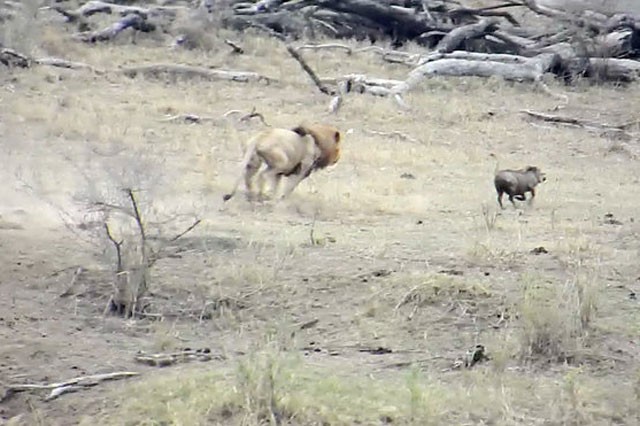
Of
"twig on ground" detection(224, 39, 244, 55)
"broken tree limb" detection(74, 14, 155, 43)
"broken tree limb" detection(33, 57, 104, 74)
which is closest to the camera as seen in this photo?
"broken tree limb" detection(33, 57, 104, 74)

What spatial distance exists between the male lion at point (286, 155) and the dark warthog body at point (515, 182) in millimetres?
1736

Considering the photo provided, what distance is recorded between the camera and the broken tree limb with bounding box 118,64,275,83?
65.2ft

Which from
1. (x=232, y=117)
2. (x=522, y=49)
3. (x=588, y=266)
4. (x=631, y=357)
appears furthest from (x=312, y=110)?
(x=631, y=357)

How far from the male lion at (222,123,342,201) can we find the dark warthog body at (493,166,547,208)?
1.74 metres

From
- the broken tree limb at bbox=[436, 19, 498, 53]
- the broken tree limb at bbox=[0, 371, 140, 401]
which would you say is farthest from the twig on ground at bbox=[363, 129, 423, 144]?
the broken tree limb at bbox=[0, 371, 140, 401]

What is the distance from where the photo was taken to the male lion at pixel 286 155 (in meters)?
12.0

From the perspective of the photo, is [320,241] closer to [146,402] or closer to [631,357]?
[631,357]

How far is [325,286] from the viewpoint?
8.33m

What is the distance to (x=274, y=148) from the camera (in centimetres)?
1204

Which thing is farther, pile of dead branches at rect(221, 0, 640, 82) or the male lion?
pile of dead branches at rect(221, 0, 640, 82)

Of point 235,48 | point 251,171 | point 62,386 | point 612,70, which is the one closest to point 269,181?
point 251,171

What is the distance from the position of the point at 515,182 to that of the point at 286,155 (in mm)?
2196

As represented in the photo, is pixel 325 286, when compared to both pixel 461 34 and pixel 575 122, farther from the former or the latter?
pixel 461 34

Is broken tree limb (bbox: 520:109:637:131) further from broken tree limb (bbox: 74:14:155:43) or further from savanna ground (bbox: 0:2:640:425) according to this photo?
broken tree limb (bbox: 74:14:155:43)
